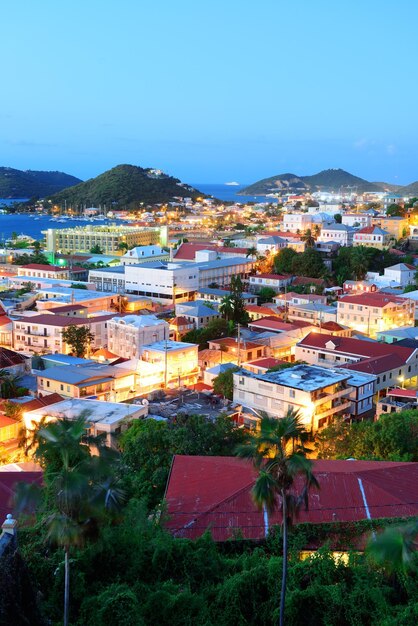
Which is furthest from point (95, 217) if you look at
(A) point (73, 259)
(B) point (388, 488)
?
(B) point (388, 488)

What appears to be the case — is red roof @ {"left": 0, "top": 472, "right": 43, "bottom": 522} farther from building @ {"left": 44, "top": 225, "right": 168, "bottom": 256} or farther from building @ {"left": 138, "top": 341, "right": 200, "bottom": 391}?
building @ {"left": 44, "top": 225, "right": 168, "bottom": 256}

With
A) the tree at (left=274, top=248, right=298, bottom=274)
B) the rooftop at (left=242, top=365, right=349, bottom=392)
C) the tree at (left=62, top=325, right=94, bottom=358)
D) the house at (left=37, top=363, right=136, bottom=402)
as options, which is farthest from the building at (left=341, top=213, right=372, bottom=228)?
the rooftop at (left=242, top=365, right=349, bottom=392)

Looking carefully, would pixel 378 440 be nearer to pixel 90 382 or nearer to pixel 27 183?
pixel 90 382

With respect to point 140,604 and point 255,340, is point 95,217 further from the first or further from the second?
point 140,604

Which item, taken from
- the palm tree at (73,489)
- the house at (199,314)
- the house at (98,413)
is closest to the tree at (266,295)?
the house at (199,314)

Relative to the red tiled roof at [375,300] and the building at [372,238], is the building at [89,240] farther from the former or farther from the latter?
the red tiled roof at [375,300]
